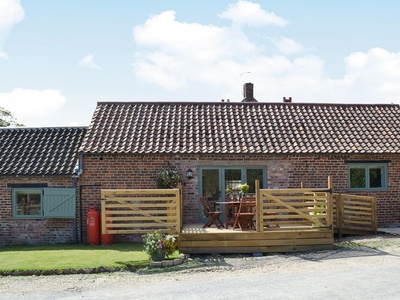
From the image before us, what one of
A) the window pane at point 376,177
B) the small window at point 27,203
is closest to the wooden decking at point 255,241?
the window pane at point 376,177

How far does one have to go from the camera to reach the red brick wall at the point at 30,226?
16.6m

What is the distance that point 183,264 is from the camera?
480 inches

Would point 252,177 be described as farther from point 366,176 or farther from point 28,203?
point 28,203

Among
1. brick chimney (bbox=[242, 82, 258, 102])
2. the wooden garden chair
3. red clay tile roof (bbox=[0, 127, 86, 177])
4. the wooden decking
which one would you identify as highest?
brick chimney (bbox=[242, 82, 258, 102])

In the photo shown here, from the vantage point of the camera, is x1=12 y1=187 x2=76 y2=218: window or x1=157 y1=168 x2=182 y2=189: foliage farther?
x1=12 y1=187 x2=76 y2=218: window

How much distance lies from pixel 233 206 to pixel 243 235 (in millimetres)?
1287

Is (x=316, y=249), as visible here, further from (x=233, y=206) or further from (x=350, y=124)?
(x=350, y=124)

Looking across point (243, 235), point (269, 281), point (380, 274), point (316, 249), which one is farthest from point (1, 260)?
point (380, 274)

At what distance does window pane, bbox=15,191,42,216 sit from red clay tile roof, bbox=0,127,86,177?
0.71 m

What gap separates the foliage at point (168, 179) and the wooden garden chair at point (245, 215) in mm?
2828

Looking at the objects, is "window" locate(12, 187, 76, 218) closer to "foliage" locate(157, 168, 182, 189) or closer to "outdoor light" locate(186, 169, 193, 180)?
"foliage" locate(157, 168, 182, 189)

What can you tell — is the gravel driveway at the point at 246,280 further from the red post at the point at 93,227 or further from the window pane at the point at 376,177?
the window pane at the point at 376,177

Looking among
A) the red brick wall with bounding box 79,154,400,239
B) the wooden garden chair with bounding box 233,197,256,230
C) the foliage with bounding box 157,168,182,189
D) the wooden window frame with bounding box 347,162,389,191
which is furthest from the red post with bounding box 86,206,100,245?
the wooden window frame with bounding box 347,162,389,191

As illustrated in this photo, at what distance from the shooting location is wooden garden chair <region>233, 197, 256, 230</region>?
546 inches
